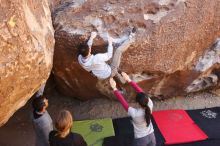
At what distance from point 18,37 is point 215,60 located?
227 cm

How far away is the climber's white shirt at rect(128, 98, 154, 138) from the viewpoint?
335cm

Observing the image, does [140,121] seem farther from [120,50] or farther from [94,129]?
[94,129]

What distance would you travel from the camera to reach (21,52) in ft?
9.84

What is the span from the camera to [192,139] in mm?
4027

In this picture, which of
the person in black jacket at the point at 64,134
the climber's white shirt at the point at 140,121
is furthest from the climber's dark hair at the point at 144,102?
the person in black jacket at the point at 64,134

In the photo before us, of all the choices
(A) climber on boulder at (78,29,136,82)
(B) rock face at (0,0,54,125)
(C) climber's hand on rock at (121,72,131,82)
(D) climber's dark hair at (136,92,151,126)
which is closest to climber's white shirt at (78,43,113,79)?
(A) climber on boulder at (78,29,136,82)

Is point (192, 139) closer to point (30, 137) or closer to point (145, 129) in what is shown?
point (145, 129)

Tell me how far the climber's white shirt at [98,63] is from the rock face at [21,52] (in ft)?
1.66

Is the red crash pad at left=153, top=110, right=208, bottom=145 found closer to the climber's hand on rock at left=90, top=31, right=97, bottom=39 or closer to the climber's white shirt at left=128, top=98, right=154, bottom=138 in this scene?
the climber's white shirt at left=128, top=98, right=154, bottom=138

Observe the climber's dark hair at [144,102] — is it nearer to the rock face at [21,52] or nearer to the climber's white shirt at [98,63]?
the climber's white shirt at [98,63]

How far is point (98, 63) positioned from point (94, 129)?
78cm

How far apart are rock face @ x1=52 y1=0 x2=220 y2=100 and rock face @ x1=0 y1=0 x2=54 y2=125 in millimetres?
679

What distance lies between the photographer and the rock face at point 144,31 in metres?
4.01

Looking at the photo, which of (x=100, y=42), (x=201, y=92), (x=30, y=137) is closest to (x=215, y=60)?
(x=201, y=92)
